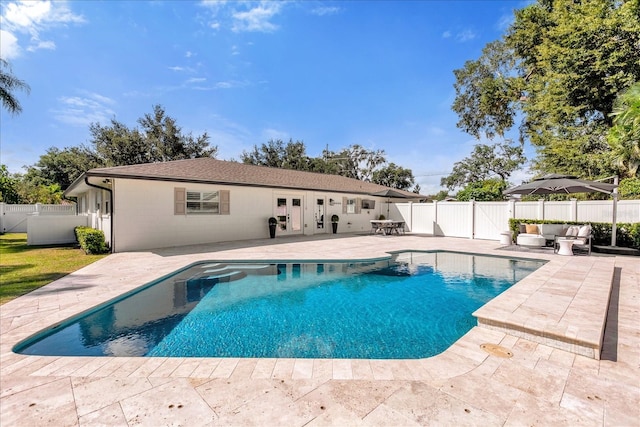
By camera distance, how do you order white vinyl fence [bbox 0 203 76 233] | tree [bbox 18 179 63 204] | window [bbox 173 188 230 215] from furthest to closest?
tree [bbox 18 179 63 204]
white vinyl fence [bbox 0 203 76 233]
window [bbox 173 188 230 215]

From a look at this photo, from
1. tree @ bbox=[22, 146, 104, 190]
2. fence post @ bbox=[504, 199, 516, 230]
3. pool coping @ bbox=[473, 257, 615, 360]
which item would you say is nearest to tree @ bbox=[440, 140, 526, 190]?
fence post @ bbox=[504, 199, 516, 230]

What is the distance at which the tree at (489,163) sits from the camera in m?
34.0

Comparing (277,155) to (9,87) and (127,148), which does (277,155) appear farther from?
(9,87)

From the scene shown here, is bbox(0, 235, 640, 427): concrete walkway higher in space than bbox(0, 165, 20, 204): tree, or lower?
lower

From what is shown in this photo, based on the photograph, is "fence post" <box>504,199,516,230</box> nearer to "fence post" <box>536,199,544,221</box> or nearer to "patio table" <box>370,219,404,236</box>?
"fence post" <box>536,199,544,221</box>

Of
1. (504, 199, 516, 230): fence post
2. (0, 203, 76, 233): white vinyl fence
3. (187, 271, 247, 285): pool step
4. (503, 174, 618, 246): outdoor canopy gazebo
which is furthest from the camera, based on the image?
(0, 203, 76, 233): white vinyl fence

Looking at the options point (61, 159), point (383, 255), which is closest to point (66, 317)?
point (383, 255)

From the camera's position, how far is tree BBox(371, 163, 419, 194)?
1521 inches

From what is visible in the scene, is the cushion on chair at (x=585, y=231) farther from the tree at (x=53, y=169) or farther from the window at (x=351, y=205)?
the tree at (x=53, y=169)

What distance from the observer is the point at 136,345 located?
3.83m

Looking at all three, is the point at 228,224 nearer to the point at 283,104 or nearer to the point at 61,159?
the point at 283,104

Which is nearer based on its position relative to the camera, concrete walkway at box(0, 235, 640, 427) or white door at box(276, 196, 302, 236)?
concrete walkway at box(0, 235, 640, 427)

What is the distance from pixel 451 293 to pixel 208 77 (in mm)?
16510

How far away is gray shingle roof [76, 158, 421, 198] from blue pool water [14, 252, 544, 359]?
483cm
